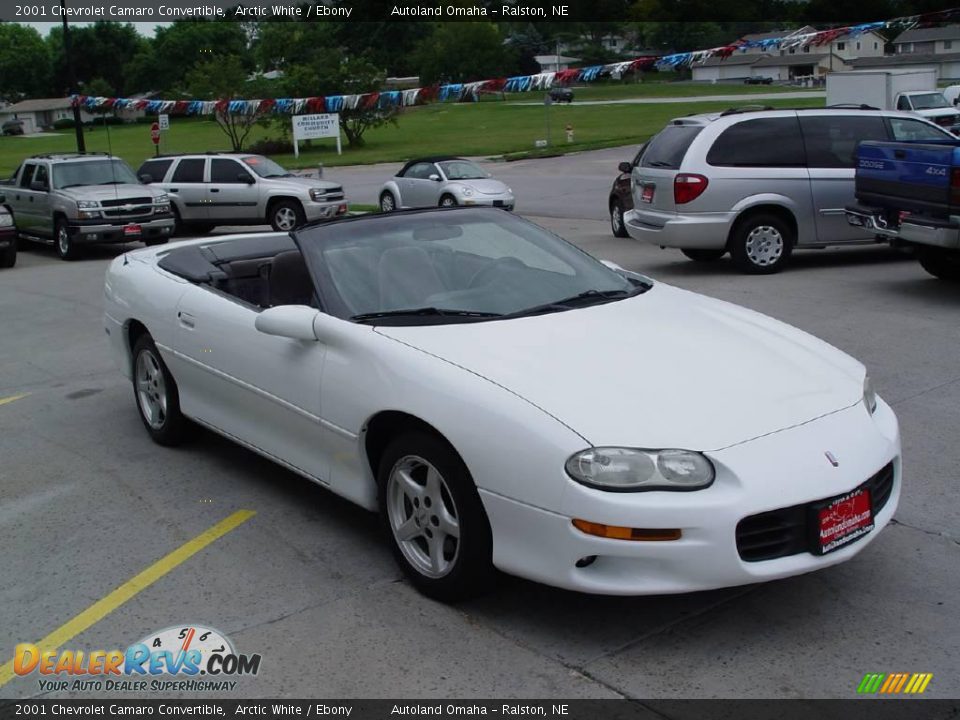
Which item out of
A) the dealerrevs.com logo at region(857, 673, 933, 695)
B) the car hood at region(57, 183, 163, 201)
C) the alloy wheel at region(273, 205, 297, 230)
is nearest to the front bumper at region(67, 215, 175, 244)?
the car hood at region(57, 183, 163, 201)

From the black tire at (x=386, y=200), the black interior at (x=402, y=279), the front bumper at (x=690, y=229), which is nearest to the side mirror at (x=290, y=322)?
the black interior at (x=402, y=279)

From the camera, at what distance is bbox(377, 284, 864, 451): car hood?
388 cm

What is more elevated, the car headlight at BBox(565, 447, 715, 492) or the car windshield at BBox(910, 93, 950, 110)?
the car windshield at BBox(910, 93, 950, 110)

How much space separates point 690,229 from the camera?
12.4 m

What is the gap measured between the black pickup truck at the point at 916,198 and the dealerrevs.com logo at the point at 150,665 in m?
8.10

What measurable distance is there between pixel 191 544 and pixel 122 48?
136m

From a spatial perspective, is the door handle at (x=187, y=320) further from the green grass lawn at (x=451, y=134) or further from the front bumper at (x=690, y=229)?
the green grass lawn at (x=451, y=134)

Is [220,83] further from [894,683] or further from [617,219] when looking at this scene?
[894,683]

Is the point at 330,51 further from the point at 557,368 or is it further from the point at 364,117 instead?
the point at 557,368

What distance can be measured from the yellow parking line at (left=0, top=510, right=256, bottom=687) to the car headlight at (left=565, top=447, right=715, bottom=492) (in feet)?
6.62

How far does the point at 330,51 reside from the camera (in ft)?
209

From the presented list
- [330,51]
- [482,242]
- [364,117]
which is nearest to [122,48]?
[330,51]

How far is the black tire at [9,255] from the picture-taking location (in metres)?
17.6

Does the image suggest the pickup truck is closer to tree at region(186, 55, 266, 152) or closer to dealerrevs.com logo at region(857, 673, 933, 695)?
dealerrevs.com logo at region(857, 673, 933, 695)
